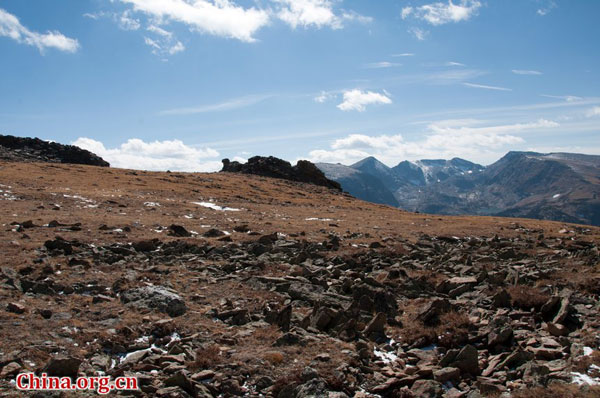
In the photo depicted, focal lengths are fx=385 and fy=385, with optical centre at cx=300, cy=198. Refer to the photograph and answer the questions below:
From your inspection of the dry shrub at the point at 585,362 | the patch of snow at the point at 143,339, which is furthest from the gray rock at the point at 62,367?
the dry shrub at the point at 585,362

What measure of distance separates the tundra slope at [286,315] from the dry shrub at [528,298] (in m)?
0.07

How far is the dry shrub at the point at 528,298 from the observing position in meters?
14.7

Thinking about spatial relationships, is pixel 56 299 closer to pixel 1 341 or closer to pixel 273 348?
pixel 1 341

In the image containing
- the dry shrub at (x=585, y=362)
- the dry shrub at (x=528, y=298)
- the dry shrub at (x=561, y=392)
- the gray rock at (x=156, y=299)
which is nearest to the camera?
the dry shrub at (x=561, y=392)

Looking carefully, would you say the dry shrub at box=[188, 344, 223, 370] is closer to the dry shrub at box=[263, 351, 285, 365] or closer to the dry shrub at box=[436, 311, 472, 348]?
the dry shrub at box=[263, 351, 285, 365]

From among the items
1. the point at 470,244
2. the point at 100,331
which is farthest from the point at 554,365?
the point at 470,244

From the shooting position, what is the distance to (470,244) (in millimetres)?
32562

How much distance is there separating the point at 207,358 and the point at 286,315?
3579mm

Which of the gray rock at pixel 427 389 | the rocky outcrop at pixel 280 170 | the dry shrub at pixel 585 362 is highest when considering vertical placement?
the rocky outcrop at pixel 280 170

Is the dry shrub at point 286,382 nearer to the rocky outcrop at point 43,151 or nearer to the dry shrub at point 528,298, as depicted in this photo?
the dry shrub at point 528,298

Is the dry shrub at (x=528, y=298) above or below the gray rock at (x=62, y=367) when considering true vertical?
above

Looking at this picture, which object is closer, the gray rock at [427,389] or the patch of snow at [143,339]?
the gray rock at [427,389]

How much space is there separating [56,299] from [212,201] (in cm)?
4185

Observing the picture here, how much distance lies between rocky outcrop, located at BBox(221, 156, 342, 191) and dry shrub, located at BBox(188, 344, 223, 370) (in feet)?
323
